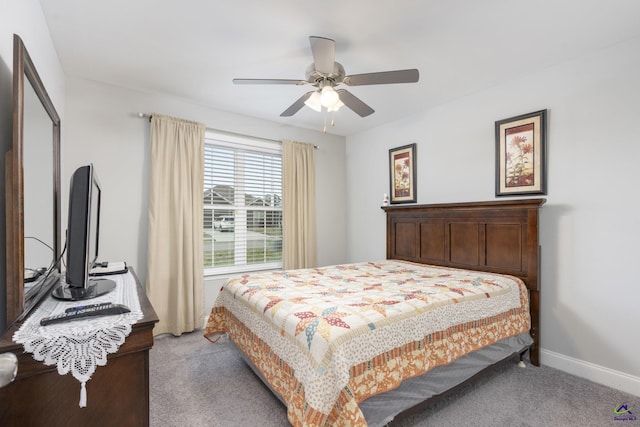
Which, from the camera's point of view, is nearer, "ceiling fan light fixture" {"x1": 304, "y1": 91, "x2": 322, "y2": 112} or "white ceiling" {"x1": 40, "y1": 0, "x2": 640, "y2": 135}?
"white ceiling" {"x1": 40, "y1": 0, "x2": 640, "y2": 135}

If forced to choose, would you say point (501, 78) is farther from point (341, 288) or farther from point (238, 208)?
point (238, 208)

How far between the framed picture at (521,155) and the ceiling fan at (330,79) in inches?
54.4

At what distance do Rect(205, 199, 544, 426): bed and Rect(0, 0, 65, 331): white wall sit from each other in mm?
1242

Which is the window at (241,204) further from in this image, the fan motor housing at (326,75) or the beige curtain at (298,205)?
the fan motor housing at (326,75)

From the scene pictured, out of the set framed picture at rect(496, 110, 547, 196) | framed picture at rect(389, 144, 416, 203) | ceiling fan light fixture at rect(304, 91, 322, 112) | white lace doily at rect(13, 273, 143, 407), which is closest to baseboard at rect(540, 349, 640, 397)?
framed picture at rect(496, 110, 547, 196)

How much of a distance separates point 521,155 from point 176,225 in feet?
11.3

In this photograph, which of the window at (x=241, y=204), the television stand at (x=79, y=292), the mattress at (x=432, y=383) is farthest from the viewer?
the window at (x=241, y=204)

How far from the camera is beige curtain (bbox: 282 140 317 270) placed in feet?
13.3

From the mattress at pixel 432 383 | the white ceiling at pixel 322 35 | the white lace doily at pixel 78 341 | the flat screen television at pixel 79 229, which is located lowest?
the mattress at pixel 432 383

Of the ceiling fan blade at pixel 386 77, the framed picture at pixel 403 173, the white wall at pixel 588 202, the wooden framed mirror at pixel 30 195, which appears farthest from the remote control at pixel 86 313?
the framed picture at pixel 403 173

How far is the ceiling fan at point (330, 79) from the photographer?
6.29 feet

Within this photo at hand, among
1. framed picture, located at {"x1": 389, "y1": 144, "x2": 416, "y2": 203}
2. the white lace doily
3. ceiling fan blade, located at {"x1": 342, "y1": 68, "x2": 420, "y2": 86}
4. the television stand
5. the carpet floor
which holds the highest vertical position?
ceiling fan blade, located at {"x1": 342, "y1": 68, "x2": 420, "y2": 86}

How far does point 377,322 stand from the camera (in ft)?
5.39

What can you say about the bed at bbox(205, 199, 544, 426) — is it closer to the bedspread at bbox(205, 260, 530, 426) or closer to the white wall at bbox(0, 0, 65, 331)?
the bedspread at bbox(205, 260, 530, 426)
